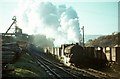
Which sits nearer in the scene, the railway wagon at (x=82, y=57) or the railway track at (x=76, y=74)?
the railway track at (x=76, y=74)

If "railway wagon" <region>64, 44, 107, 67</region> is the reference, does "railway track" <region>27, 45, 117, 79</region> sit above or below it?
below

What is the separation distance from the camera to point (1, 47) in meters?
10.6

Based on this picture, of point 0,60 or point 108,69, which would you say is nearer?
point 0,60

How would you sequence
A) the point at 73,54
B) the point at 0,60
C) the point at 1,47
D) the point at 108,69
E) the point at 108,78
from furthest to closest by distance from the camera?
1. the point at 73,54
2. the point at 108,69
3. the point at 108,78
4. the point at 1,47
5. the point at 0,60

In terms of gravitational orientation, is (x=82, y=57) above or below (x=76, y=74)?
above

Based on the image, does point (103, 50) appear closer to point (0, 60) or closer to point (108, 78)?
point (108, 78)

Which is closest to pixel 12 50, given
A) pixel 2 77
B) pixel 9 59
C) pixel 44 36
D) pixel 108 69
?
pixel 9 59

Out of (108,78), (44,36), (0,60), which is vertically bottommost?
(108,78)

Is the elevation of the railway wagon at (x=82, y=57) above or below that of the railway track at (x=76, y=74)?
above

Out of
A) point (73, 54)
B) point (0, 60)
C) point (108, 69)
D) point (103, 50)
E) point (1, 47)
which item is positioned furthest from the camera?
point (73, 54)

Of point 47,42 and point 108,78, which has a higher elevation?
point 47,42

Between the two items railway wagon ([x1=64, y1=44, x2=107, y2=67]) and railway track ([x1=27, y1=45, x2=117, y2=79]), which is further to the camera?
railway wagon ([x1=64, y1=44, x2=107, y2=67])

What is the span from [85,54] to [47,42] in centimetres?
6350

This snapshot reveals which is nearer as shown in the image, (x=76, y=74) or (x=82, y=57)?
(x=76, y=74)
